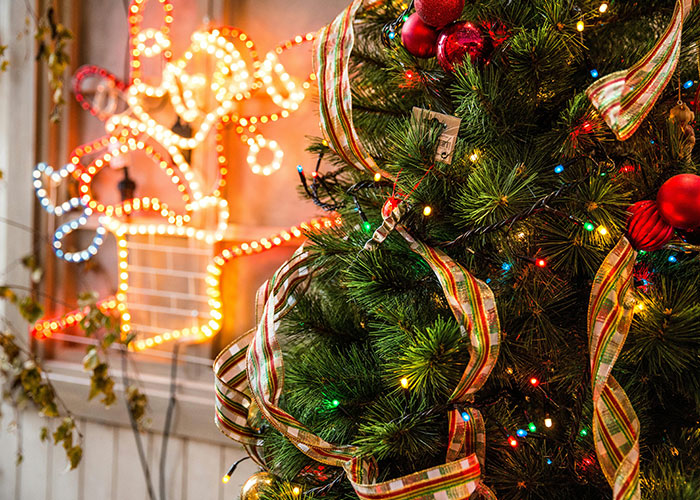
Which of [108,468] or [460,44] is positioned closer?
[460,44]

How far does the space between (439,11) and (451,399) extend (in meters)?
0.38

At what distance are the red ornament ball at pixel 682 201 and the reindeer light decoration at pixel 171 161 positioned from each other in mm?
887

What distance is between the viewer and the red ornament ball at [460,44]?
60cm

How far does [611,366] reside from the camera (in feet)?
1.65

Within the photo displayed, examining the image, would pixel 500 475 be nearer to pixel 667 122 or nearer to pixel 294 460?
pixel 294 460

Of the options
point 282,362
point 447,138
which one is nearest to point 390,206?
point 447,138

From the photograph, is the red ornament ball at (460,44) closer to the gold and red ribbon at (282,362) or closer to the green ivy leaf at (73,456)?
the gold and red ribbon at (282,362)

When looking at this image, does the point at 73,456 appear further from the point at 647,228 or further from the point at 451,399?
the point at 647,228

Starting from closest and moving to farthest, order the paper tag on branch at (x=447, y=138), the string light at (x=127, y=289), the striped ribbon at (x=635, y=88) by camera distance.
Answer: the striped ribbon at (x=635, y=88) < the paper tag on branch at (x=447, y=138) < the string light at (x=127, y=289)

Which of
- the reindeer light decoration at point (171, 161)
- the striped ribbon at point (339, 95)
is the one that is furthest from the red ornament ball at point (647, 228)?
the reindeer light decoration at point (171, 161)

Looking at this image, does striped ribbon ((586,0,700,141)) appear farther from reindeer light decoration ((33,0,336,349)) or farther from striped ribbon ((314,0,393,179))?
reindeer light decoration ((33,0,336,349))

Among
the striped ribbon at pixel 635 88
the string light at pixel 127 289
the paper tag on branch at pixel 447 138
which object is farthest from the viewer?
the string light at pixel 127 289

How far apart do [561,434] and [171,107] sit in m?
1.23

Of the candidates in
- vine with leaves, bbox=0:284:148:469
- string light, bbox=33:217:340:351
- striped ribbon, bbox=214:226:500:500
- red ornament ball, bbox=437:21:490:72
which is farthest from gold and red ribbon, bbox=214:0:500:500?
vine with leaves, bbox=0:284:148:469
